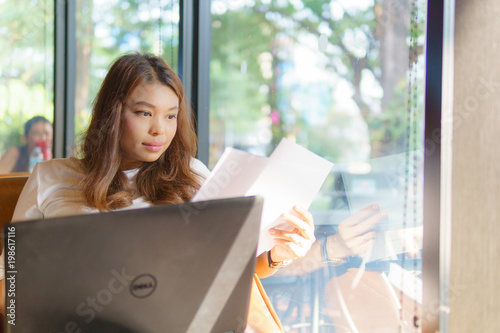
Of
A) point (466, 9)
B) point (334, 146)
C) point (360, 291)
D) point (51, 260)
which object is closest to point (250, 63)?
point (334, 146)

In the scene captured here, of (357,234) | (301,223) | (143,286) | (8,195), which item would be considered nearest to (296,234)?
(301,223)

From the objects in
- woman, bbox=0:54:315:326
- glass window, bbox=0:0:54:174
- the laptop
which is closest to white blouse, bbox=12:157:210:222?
woman, bbox=0:54:315:326

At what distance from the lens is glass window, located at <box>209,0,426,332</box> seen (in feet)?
3.93

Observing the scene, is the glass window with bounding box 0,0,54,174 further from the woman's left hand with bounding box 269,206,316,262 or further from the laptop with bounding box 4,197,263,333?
the laptop with bounding box 4,197,263,333

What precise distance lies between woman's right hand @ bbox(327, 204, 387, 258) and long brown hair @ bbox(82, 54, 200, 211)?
1.70 feet

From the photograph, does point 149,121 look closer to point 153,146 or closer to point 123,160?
point 153,146

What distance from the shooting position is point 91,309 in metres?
0.64

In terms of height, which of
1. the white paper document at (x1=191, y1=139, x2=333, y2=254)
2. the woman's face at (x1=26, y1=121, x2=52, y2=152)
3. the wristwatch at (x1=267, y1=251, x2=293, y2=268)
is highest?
the woman's face at (x1=26, y1=121, x2=52, y2=152)

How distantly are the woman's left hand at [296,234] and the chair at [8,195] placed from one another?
3.59ft

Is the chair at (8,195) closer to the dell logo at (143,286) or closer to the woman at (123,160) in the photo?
the woman at (123,160)

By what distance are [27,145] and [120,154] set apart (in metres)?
2.18

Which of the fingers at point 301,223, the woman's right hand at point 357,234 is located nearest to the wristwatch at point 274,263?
the fingers at point 301,223

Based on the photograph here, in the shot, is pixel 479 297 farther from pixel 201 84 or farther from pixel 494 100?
pixel 201 84

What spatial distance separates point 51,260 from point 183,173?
1027 mm
